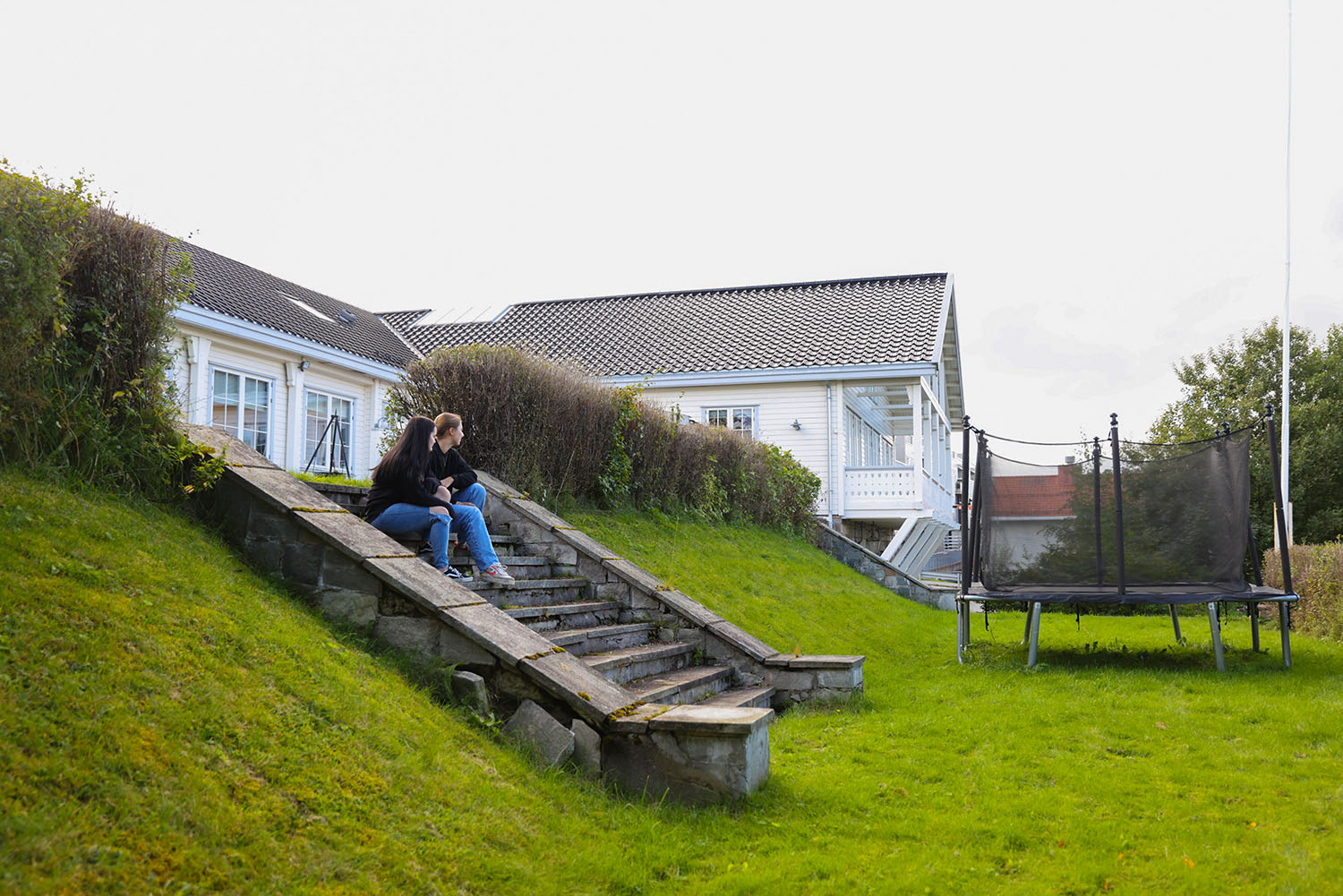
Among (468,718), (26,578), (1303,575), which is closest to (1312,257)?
(1303,575)

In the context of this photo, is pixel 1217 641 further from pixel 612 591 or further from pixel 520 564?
pixel 520 564

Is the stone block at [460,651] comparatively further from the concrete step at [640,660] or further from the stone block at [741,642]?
the stone block at [741,642]

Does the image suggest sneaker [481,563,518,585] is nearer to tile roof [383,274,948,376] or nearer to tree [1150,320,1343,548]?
tile roof [383,274,948,376]

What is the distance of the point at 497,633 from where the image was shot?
5.50m

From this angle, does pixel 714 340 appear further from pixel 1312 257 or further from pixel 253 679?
pixel 253 679

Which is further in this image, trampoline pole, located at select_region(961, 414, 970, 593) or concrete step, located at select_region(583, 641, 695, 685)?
trampoline pole, located at select_region(961, 414, 970, 593)

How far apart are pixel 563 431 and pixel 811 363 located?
11.0 m

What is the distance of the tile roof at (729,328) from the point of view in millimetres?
21438

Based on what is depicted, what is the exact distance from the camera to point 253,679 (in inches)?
164

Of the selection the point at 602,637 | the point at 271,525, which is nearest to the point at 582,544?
the point at 602,637

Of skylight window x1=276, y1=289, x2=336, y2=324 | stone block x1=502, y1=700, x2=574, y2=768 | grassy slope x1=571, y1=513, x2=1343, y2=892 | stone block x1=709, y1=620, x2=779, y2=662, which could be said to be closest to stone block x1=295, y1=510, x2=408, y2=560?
stone block x1=502, y1=700, x2=574, y2=768

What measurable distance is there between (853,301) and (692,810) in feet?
67.9

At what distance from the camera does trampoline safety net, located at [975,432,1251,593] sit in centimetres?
999

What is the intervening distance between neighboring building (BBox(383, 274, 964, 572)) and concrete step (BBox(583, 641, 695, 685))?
34.4 ft
